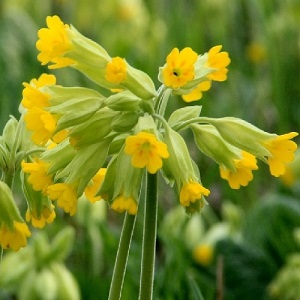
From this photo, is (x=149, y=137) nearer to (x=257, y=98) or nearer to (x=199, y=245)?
(x=199, y=245)

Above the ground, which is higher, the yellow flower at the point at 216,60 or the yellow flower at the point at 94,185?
the yellow flower at the point at 216,60

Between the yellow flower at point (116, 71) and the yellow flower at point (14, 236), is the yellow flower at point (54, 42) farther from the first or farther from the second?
the yellow flower at point (14, 236)

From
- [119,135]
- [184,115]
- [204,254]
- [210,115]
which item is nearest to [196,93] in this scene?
[184,115]

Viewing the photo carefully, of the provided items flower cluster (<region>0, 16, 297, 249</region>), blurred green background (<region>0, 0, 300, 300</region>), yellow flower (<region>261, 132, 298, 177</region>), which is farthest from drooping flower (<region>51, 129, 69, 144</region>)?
blurred green background (<region>0, 0, 300, 300</region>)

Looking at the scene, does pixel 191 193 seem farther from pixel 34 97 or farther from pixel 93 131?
pixel 34 97

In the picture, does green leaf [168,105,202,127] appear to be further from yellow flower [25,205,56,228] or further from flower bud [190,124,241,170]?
yellow flower [25,205,56,228]

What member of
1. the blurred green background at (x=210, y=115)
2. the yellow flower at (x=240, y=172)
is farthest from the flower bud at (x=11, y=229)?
the blurred green background at (x=210, y=115)

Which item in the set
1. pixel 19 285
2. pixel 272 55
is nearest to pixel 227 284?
pixel 19 285
